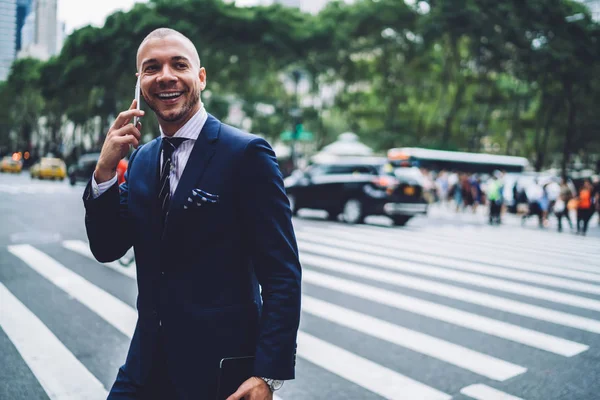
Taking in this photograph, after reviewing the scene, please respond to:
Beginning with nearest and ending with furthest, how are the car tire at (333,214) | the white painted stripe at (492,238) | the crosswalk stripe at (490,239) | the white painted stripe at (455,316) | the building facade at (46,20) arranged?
the white painted stripe at (455,316), the crosswalk stripe at (490,239), the white painted stripe at (492,238), the car tire at (333,214), the building facade at (46,20)

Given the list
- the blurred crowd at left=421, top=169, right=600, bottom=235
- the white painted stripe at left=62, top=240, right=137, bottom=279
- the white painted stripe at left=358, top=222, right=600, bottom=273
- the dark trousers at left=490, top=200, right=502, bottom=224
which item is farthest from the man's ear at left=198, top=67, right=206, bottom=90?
the dark trousers at left=490, top=200, right=502, bottom=224

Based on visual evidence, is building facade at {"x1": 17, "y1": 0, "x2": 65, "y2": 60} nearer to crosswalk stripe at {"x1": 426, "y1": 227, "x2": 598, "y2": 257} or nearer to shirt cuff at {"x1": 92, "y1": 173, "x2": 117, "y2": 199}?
crosswalk stripe at {"x1": 426, "y1": 227, "x2": 598, "y2": 257}

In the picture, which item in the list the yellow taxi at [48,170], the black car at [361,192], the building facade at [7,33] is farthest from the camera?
the yellow taxi at [48,170]

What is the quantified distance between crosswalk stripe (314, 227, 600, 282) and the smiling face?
8.41 meters

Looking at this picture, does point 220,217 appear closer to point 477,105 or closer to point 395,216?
point 395,216

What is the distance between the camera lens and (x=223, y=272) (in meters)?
1.82

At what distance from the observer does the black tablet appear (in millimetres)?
1798

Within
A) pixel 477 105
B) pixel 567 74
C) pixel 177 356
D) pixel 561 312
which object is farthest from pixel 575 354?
pixel 477 105

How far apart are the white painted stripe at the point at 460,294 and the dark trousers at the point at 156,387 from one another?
204 inches

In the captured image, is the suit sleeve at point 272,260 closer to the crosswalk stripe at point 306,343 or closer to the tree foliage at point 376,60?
the crosswalk stripe at point 306,343

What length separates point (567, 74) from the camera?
91.4ft

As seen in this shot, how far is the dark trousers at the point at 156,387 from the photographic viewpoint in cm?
186

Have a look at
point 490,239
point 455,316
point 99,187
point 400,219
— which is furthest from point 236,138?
point 400,219

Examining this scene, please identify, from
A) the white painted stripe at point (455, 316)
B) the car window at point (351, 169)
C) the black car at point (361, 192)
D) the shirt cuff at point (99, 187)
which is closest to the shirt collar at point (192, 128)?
the shirt cuff at point (99, 187)
